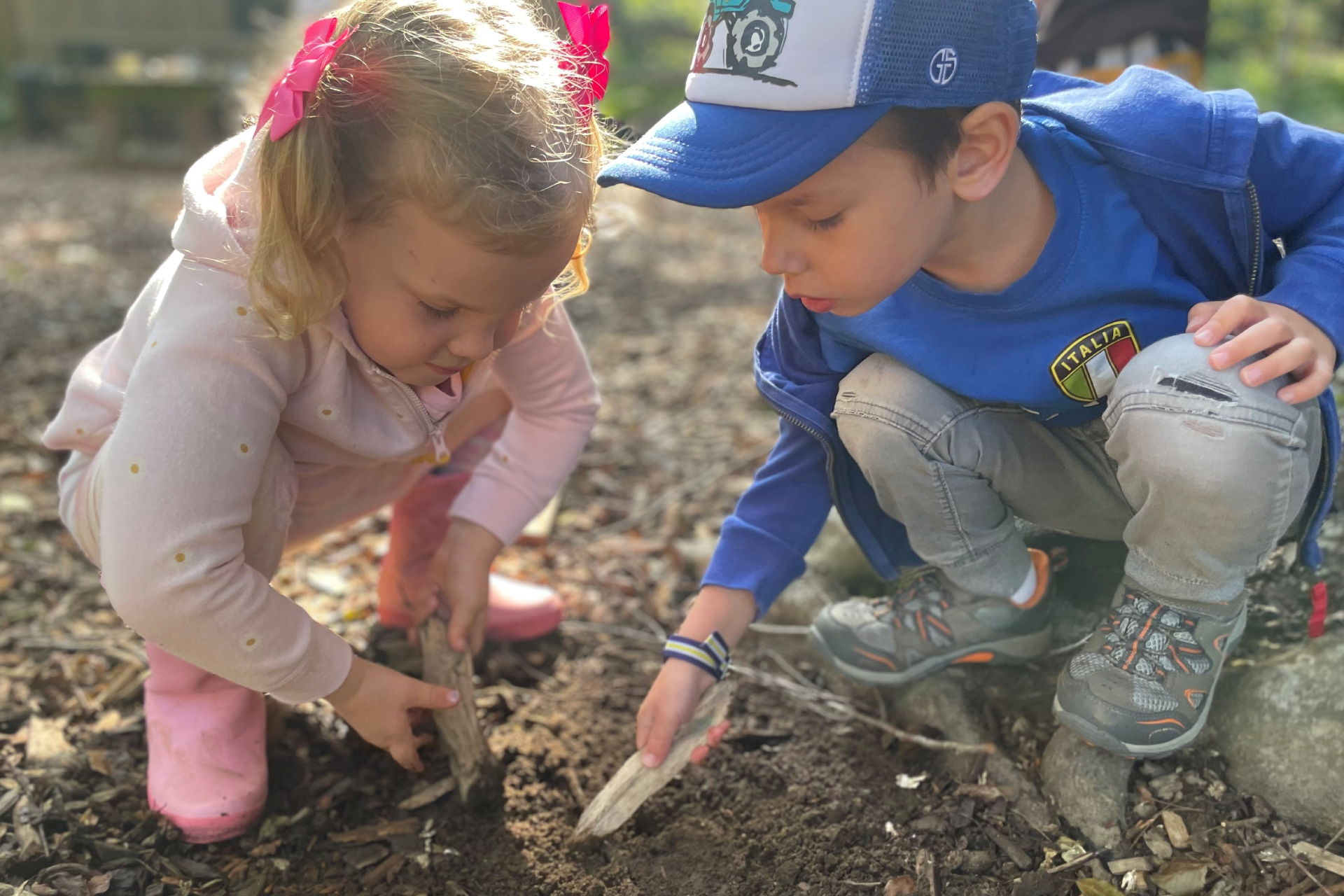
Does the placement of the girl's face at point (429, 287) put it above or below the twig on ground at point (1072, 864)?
above

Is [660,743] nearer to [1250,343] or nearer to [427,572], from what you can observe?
[427,572]

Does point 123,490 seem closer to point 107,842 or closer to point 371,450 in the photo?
point 371,450

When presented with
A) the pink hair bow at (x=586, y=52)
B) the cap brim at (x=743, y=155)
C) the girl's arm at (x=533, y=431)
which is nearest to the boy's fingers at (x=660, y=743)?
the girl's arm at (x=533, y=431)

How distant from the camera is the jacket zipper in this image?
5.04ft

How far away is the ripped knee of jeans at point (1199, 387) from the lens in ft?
4.60

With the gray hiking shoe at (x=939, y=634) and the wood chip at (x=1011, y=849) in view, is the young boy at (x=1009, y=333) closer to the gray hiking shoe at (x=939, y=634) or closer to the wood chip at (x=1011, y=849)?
the gray hiking shoe at (x=939, y=634)

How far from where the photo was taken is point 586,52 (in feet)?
5.20

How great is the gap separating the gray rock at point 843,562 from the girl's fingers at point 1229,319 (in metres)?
0.94

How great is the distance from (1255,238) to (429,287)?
1172mm

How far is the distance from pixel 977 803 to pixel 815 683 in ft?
1.47

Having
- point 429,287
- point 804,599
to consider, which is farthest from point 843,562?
point 429,287

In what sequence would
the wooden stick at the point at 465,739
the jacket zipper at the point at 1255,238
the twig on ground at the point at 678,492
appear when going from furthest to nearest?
1. the twig on ground at the point at 678,492
2. the wooden stick at the point at 465,739
3. the jacket zipper at the point at 1255,238

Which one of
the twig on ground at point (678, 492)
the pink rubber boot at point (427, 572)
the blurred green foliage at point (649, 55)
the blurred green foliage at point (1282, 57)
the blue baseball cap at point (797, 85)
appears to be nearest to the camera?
the blue baseball cap at point (797, 85)

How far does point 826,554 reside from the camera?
2.36 metres
